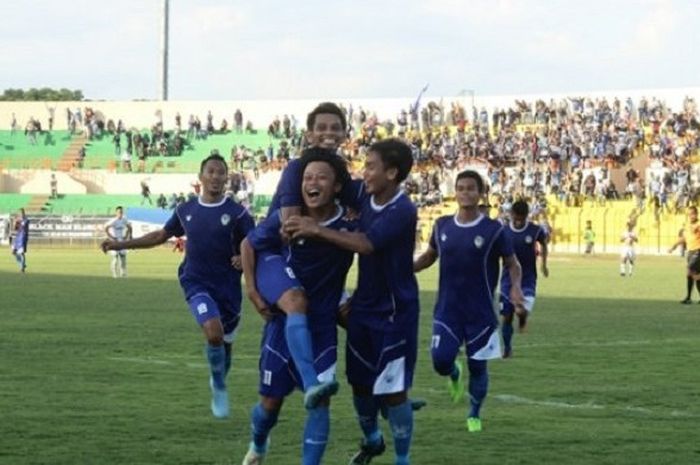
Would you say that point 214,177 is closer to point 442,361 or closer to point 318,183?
point 442,361

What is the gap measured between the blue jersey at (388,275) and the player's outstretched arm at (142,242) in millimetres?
4797

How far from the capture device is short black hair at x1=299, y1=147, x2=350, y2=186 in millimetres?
10281

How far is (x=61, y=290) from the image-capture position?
3881 centimetres

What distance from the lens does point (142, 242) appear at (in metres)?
15.4

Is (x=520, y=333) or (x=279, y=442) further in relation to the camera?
(x=520, y=333)

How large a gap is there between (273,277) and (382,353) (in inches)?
36.1

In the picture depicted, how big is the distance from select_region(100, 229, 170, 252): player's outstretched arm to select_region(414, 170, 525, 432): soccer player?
2.43 meters

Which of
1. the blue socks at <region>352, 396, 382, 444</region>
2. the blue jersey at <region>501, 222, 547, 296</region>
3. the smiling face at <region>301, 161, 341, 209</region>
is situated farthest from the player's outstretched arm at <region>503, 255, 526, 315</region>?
the blue jersey at <region>501, 222, 547, 296</region>

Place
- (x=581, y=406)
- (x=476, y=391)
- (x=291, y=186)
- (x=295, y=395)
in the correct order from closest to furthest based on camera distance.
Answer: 1. (x=291, y=186)
2. (x=476, y=391)
3. (x=581, y=406)
4. (x=295, y=395)

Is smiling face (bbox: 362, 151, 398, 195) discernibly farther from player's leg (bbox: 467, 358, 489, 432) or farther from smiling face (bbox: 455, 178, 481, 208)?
smiling face (bbox: 455, 178, 481, 208)

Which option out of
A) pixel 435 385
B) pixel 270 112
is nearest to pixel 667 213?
pixel 270 112

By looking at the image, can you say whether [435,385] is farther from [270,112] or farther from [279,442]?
[270,112]

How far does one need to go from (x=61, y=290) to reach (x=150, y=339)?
15.3 meters

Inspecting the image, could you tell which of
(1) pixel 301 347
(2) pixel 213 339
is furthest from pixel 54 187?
(1) pixel 301 347
